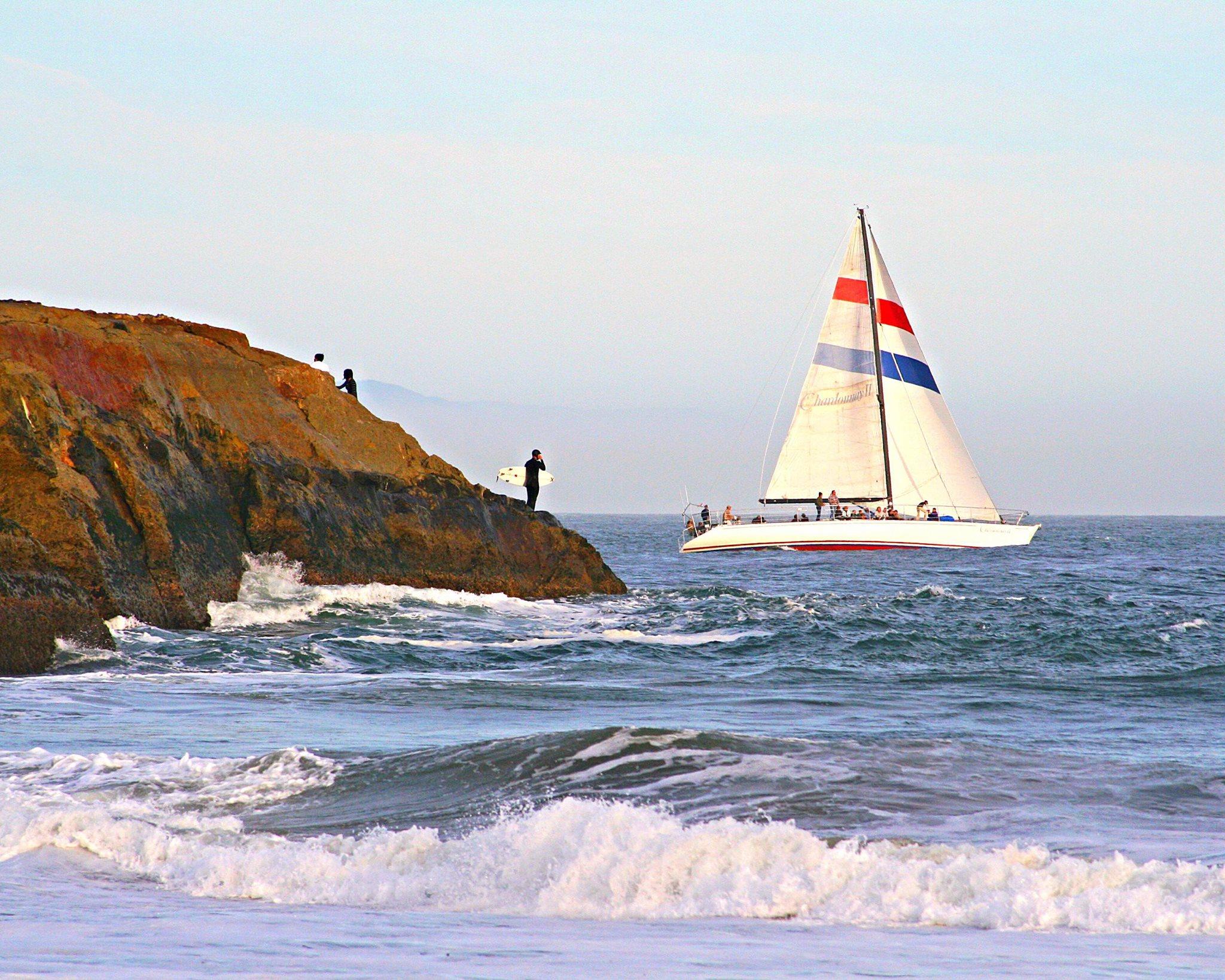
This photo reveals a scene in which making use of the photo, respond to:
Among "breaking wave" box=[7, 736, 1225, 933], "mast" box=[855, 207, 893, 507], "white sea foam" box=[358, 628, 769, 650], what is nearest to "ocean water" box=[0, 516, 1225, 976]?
"breaking wave" box=[7, 736, 1225, 933]

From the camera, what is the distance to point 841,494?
149 ft

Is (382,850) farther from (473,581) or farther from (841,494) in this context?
(841,494)

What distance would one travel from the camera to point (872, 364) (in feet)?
150

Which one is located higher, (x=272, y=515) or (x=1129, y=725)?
(x=272, y=515)

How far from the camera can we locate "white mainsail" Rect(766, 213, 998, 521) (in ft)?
149

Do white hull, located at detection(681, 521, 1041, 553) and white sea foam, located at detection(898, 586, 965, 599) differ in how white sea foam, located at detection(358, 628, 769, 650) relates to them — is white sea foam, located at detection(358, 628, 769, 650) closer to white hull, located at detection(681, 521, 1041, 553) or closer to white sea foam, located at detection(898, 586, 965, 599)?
white sea foam, located at detection(898, 586, 965, 599)

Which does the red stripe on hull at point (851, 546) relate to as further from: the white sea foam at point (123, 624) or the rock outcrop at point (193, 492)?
the white sea foam at point (123, 624)

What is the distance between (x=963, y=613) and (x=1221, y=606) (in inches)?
212

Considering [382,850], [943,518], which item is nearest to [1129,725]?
[382,850]

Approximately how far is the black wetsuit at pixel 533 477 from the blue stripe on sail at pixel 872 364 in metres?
18.6

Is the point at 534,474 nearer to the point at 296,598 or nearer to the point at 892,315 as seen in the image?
the point at 296,598

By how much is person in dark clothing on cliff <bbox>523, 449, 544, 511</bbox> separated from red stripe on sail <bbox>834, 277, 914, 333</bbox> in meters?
19.8

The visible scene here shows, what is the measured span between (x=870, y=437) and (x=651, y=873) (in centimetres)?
4042

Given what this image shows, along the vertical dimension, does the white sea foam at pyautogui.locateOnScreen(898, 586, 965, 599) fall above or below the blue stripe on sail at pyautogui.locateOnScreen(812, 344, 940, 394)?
below
